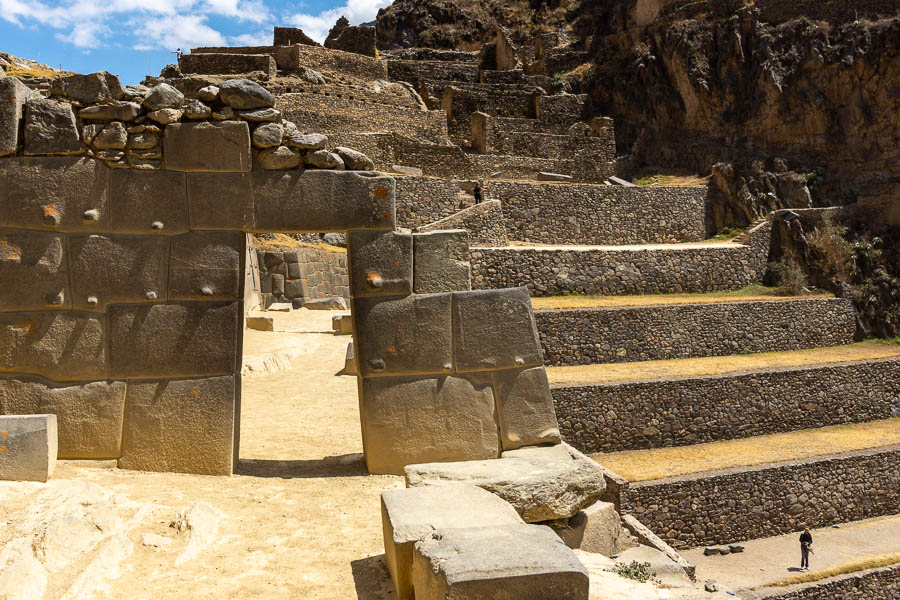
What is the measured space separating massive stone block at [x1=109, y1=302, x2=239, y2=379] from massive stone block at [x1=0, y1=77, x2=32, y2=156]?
1.47 meters

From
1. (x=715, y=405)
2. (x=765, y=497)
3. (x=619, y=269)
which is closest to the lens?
(x=765, y=497)

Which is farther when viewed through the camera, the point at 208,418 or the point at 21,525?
the point at 208,418

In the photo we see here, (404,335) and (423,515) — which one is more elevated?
(404,335)

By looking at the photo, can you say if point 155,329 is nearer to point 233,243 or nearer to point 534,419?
point 233,243

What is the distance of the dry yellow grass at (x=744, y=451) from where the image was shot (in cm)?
1423

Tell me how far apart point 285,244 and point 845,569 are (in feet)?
52.3

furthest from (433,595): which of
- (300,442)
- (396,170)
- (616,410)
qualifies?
(396,170)

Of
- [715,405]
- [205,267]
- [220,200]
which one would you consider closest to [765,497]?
[715,405]

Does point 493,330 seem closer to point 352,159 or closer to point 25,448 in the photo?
point 352,159

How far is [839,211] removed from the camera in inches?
1014

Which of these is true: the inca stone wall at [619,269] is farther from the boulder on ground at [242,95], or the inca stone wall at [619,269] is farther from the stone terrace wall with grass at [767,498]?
the boulder on ground at [242,95]

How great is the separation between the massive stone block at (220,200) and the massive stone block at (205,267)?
96 millimetres

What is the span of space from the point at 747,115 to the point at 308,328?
80.1 feet

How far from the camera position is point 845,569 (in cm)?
1191
